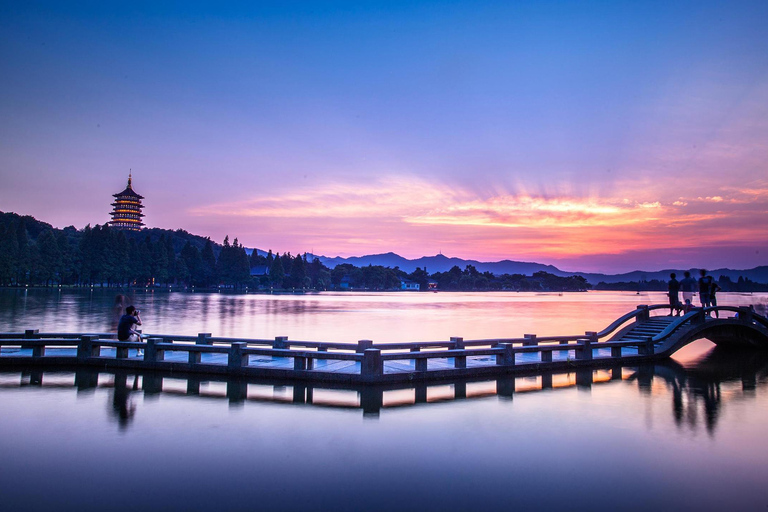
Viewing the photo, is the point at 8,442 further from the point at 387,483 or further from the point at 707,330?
the point at 707,330

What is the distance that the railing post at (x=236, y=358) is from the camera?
14.3 metres

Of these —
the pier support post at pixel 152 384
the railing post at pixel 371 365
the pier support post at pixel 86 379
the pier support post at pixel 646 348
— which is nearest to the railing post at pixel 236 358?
the pier support post at pixel 152 384

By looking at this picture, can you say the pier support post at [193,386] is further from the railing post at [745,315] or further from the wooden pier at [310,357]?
the railing post at [745,315]

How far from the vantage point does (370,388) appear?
43.5 ft

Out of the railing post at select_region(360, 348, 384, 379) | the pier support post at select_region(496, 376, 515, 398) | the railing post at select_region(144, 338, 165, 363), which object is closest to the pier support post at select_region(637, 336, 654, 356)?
the pier support post at select_region(496, 376, 515, 398)

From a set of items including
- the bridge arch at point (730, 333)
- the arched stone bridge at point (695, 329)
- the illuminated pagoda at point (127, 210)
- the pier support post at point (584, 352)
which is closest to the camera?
the pier support post at point (584, 352)

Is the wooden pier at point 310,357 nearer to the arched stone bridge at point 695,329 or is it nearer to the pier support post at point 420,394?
the pier support post at point 420,394

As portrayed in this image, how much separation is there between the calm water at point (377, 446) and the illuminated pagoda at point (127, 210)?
206m

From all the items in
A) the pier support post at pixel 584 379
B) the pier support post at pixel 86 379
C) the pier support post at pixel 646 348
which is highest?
the pier support post at pixel 646 348

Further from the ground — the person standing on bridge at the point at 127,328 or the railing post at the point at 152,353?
the person standing on bridge at the point at 127,328

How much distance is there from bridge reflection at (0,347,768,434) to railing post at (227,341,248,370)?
412 mm

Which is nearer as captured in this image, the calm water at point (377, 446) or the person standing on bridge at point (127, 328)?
the calm water at point (377, 446)

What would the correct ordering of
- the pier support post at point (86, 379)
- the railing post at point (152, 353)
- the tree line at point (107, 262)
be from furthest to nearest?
the tree line at point (107, 262) → the railing post at point (152, 353) → the pier support post at point (86, 379)

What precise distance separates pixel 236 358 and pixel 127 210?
209 meters
